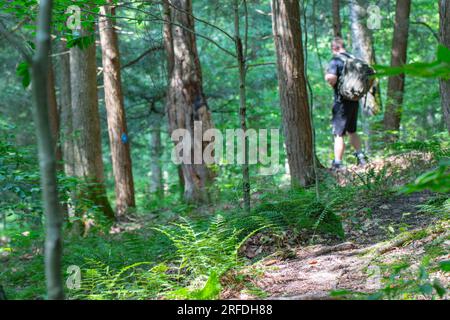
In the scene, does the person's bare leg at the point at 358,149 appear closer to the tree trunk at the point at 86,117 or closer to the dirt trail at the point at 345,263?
the dirt trail at the point at 345,263

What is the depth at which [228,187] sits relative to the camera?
33.9 ft

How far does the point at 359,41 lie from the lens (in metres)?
13.9

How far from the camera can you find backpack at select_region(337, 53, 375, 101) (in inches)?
354

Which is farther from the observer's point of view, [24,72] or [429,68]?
[24,72]

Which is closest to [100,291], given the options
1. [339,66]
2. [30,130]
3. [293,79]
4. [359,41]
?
[293,79]

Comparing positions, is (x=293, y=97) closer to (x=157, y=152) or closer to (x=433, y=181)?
(x=433, y=181)

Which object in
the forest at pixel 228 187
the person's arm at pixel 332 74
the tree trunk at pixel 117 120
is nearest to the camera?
the forest at pixel 228 187

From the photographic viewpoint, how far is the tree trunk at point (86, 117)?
36.4 feet

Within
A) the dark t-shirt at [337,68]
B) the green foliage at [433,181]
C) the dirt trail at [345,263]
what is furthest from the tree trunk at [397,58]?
the green foliage at [433,181]

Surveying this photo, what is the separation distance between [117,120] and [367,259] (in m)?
9.03

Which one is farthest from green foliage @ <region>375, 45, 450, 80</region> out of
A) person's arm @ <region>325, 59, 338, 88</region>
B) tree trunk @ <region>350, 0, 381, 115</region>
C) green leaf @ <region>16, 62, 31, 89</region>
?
tree trunk @ <region>350, 0, 381, 115</region>

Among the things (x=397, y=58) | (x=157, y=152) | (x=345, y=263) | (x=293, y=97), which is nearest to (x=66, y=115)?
(x=293, y=97)

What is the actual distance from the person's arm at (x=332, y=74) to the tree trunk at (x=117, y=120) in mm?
5024

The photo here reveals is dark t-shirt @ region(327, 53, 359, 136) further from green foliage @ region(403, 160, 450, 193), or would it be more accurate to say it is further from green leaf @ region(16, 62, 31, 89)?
green foliage @ region(403, 160, 450, 193)
